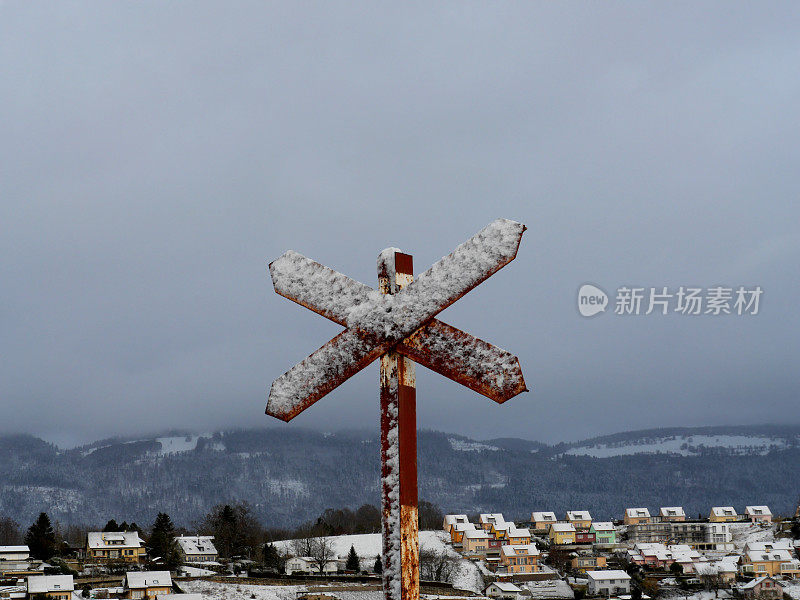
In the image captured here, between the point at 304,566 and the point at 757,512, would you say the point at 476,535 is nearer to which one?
the point at 304,566

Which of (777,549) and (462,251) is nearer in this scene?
(462,251)

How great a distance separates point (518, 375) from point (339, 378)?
5.06ft

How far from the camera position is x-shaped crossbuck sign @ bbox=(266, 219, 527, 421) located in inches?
245

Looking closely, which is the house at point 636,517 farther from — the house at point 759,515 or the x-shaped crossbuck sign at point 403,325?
the x-shaped crossbuck sign at point 403,325

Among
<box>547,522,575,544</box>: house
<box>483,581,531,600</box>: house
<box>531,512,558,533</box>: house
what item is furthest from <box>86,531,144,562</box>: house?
<box>531,512,558,533</box>: house

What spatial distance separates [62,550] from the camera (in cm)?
10131

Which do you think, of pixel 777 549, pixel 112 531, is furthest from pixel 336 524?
pixel 777 549

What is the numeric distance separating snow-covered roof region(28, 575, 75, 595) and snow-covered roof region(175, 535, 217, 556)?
35.9 metres

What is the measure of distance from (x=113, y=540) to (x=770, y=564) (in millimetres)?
72469

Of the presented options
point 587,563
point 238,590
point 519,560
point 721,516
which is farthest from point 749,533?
point 238,590

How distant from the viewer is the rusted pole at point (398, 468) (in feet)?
20.6

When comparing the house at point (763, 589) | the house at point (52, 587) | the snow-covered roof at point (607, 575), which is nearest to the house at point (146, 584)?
the house at point (52, 587)

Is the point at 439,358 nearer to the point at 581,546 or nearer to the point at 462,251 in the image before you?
the point at 462,251

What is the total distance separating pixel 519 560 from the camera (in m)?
107
